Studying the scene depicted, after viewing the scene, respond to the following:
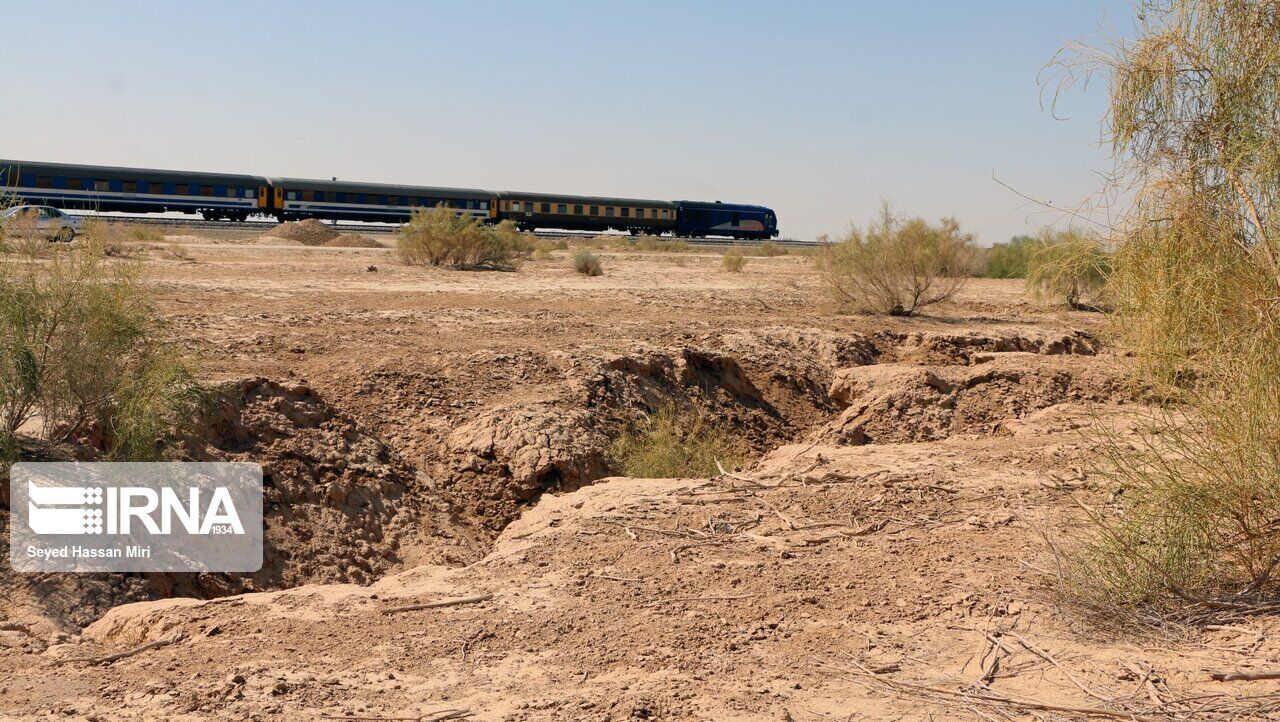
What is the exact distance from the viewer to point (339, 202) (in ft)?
155

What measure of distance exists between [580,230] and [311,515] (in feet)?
161

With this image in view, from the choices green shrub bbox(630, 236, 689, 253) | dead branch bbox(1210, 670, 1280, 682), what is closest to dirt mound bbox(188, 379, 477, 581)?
dead branch bbox(1210, 670, 1280, 682)

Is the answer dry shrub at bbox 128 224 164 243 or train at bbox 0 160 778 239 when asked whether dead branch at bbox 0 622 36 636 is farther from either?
train at bbox 0 160 778 239

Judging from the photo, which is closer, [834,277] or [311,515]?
[311,515]

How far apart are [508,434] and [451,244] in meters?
17.4

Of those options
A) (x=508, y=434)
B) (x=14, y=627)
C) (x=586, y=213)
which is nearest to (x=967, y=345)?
(x=508, y=434)

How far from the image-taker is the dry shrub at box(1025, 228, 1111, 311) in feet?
18.6

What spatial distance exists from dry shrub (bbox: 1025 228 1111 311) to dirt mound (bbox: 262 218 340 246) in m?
22.4

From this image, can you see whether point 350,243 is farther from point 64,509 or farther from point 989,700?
point 989,700

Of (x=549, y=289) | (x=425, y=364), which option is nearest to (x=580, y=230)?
(x=549, y=289)

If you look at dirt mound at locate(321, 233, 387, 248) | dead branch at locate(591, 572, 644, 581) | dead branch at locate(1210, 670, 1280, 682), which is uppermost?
dirt mound at locate(321, 233, 387, 248)

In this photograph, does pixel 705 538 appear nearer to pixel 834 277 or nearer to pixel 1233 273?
pixel 1233 273

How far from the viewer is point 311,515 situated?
848 cm

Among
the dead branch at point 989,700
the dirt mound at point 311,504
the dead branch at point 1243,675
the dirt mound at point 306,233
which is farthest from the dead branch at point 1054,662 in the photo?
the dirt mound at point 306,233
